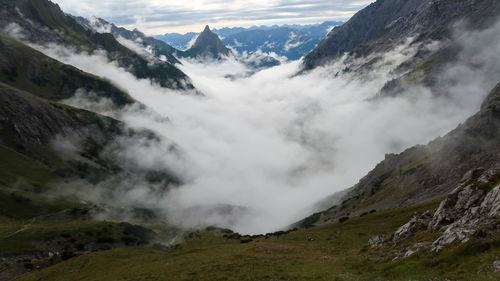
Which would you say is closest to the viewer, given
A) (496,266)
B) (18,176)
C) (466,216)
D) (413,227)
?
(496,266)

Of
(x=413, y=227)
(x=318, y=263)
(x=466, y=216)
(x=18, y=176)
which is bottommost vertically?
(x=318, y=263)

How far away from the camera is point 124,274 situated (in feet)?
207

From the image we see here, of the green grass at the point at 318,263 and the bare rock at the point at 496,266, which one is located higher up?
the green grass at the point at 318,263

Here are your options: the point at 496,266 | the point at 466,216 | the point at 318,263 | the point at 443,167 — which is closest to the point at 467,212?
the point at 466,216

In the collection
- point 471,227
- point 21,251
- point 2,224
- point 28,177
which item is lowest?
point 471,227

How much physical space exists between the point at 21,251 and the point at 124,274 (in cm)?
6678

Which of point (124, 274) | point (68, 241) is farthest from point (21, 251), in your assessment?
point (124, 274)

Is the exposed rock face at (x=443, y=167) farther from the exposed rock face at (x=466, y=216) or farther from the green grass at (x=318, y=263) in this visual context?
the exposed rock face at (x=466, y=216)

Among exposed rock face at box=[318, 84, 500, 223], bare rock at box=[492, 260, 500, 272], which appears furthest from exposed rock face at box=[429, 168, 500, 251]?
exposed rock face at box=[318, 84, 500, 223]

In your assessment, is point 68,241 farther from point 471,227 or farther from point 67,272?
point 471,227

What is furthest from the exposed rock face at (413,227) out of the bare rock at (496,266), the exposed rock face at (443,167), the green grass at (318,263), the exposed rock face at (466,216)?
the exposed rock face at (443,167)

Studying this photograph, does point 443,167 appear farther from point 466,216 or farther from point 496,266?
point 496,266

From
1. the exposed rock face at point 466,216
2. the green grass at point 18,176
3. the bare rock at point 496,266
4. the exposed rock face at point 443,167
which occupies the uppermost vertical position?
the green grass at point 18,176

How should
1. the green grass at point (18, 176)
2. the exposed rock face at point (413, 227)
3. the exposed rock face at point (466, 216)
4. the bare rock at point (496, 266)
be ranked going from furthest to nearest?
1. the green grass at point (18, 176)
2. the exposed rock face at point (413, 227)
3. the exposed rock face at point (466, 216)
4. the bare rock at point (496, 266)
